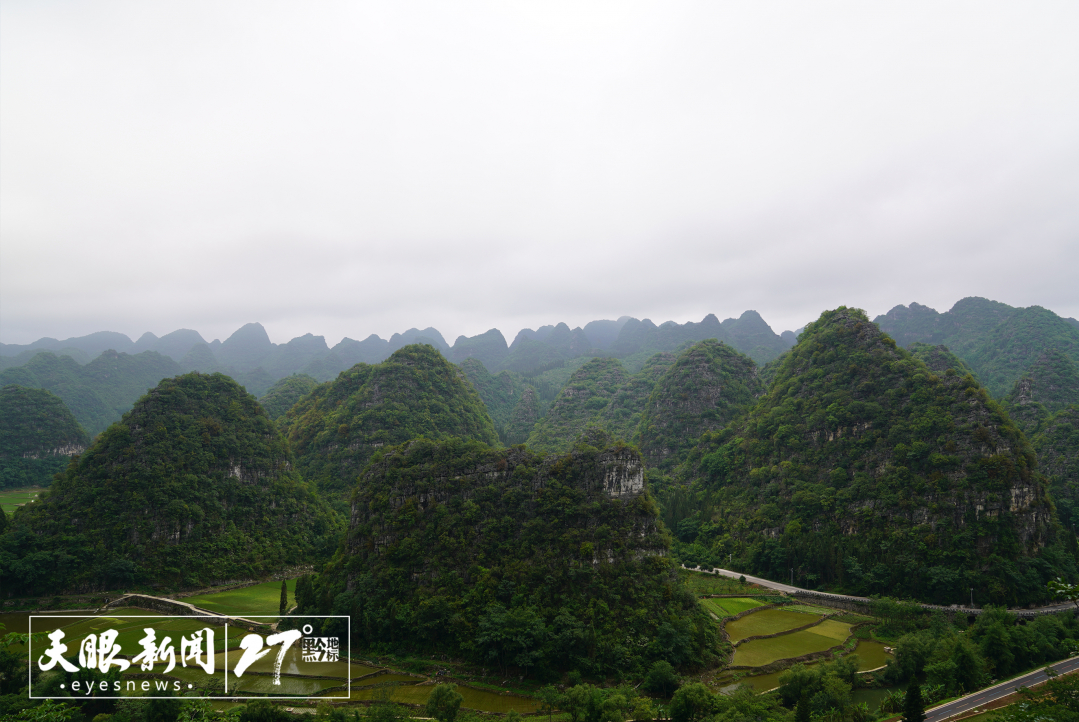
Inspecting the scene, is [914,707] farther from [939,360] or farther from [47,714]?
[939,360]

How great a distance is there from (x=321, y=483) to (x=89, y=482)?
27.7 meters

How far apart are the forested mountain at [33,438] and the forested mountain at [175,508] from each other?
54.0 meters

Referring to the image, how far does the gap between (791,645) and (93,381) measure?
7519 inches

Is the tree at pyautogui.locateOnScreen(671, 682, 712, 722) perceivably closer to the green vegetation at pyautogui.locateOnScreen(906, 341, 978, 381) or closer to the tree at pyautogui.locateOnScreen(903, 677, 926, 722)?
the tree at pyautogui.locateOnScreen(903, 677, 926, 722)

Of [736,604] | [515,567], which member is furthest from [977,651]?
[515,567]

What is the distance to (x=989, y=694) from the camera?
31.9m

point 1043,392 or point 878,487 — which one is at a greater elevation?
point 1043,392

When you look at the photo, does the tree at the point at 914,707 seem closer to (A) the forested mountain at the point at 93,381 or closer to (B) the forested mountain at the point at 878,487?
(B) the forested mountain at the point at 878,487

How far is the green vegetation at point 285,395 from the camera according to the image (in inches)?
4513

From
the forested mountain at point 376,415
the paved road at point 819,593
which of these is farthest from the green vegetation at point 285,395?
the paved road at point 819,593

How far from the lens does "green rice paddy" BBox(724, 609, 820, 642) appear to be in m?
42.9

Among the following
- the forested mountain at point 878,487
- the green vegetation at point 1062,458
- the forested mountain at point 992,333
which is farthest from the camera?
the forested mountain at point 992,333

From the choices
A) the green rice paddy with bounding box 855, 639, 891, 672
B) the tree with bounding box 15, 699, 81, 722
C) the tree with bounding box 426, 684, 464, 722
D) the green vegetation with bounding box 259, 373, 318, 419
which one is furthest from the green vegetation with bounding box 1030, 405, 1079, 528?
the green vegetation with bounding box 259, 373, 318, 419

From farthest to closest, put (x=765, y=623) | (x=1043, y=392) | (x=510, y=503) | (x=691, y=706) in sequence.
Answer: (x=1043, y=392), (x=765, y=623), (x=510, y=503), (x=691, y=706)
